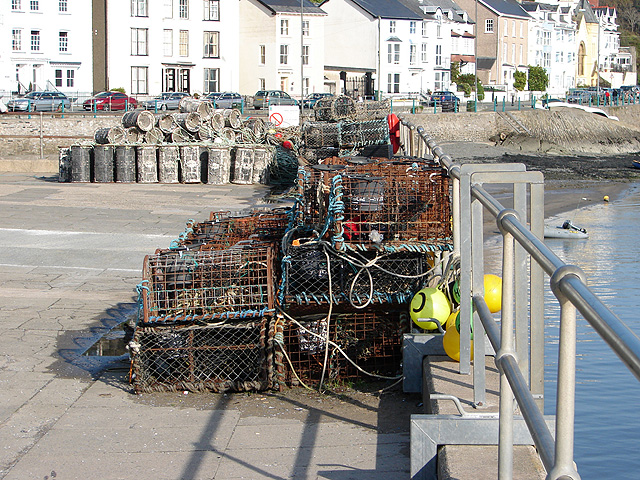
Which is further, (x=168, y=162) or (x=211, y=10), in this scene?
(x=211, y=10)

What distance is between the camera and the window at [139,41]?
57.2m

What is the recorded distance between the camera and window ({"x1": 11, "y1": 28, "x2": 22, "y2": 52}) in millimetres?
52219

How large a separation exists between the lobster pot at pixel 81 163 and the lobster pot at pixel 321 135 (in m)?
6.28

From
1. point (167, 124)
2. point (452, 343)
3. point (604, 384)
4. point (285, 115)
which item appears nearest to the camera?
point (452, 343)

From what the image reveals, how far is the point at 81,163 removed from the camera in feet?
73.6

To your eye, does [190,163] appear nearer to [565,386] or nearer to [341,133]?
[341,133]

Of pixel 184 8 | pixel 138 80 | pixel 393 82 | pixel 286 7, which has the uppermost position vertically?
pixel 286 7

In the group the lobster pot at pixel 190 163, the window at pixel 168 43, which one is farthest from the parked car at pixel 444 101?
the lobster pot at pixel 190 163

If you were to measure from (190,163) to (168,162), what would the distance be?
611 millimetres

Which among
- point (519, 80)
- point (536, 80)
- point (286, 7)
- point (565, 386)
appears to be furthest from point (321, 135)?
point (536, 80)

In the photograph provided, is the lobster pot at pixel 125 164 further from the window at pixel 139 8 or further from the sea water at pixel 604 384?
the window at pixel 139 8

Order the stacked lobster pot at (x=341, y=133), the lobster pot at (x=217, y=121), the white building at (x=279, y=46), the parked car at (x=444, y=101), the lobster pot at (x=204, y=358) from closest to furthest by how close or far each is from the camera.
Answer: the lobster pot at (x=204, y=358)
the stacked lobster pot at (x=341, y=133)
the lobster pot at (x=217, y=121)
the parked car at (x=444, y=101)
the white building at (x=279, y=46)

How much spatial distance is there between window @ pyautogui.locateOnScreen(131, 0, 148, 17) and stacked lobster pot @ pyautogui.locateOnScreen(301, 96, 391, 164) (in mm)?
37297

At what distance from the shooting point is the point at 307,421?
5.04 metres
